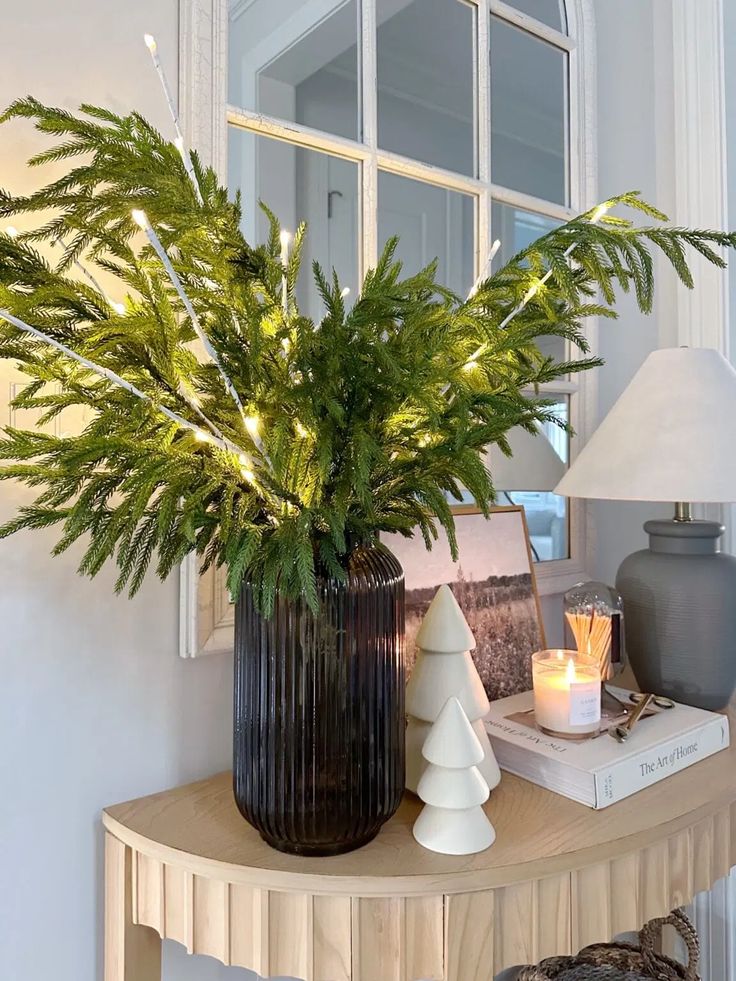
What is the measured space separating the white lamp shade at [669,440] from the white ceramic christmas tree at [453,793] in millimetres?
447

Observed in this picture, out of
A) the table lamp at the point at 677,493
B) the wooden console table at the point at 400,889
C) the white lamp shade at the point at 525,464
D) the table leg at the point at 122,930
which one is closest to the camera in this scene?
the wooden console table at the point at 400,889

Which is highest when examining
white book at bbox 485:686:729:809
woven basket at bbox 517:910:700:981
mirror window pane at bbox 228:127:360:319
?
mirror window pane at bbox 228:127:360:319

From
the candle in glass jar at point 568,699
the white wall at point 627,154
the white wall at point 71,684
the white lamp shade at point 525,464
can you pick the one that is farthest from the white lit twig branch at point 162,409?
the white wall at point 627,154

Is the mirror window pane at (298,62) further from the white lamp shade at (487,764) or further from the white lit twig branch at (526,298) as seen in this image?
the white lamp shade at (487,764)

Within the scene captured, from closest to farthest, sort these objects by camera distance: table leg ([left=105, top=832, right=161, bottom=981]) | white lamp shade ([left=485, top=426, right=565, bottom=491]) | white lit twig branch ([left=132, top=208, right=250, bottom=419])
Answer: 1. white lit twig branch ([left=132, top=208, right=250, bottom=419])
2. table leg ([left=105, top=832, right=161, bottom=981])
3. white lamp shade ([left=485, top=426, right=565, bottom=491])

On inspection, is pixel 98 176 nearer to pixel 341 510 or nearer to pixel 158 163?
pixel 158 163

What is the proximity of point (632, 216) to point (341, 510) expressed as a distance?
A: 1166mm

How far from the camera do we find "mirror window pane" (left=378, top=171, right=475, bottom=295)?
3.92ft

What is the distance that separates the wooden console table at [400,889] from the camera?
70cm

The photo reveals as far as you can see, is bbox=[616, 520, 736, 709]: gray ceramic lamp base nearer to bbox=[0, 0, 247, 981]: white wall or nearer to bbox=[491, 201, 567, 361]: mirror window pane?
bbox=[491, 201, 567, 361]: mirror window pane

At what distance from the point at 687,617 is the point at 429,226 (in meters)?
0.74

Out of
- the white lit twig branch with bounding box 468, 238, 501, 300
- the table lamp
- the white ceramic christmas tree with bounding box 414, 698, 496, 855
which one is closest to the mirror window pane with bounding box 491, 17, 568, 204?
the white lit twig branch with bounding box 468, 238, 501, 300

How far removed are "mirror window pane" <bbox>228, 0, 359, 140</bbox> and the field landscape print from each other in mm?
624

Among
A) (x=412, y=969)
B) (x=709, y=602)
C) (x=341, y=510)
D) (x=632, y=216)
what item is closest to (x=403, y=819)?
(x=412, y=969)
